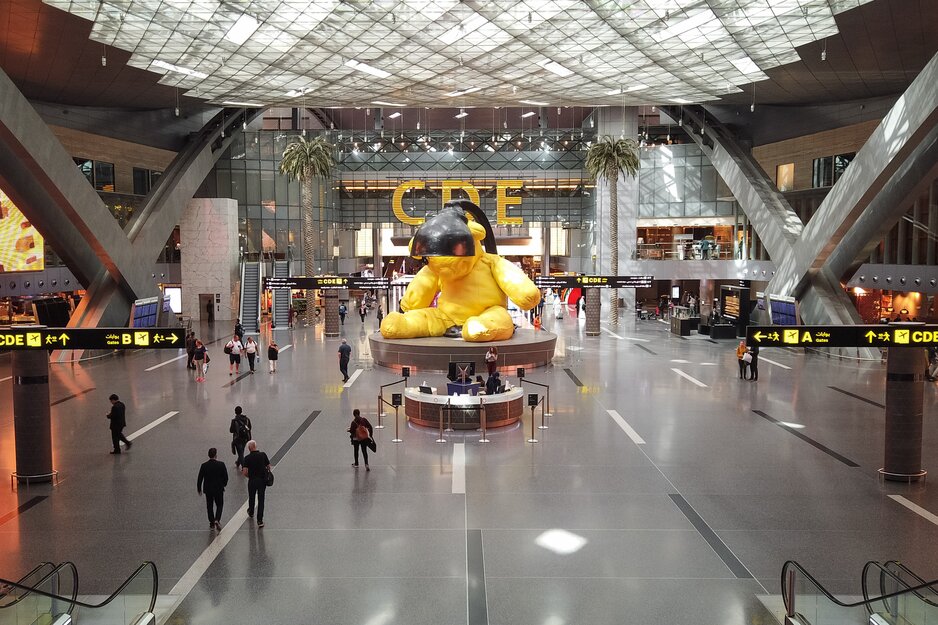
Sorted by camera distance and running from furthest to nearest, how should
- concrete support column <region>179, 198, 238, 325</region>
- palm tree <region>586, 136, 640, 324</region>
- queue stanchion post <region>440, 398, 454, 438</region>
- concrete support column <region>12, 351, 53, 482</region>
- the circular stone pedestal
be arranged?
concrete support column <region>179, 198, 238, 325</region> < palm tree <region>586, 136, 640, 324</region> < the circular stone pedestal < queue stanchion post <region>440, 398, 454, 438</region> < concrete support column <region>12, 351, 53, 482</region>

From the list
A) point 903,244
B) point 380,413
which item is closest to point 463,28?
point 380,413

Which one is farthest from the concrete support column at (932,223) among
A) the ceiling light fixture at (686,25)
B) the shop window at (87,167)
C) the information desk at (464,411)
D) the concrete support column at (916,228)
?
the shop window at (87,167)

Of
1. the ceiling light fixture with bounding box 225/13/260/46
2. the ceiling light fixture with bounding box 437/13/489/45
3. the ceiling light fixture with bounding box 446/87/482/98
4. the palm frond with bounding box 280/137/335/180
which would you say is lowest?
the palm frond with bounding box 280/137/335/180

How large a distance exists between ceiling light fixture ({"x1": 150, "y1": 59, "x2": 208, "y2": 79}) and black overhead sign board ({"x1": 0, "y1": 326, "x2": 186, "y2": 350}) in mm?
21127

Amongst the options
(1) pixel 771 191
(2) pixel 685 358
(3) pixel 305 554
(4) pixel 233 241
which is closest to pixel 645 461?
(3) pixel 305 554

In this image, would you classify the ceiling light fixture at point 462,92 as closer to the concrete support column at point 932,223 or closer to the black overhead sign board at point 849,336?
the concrete support column at point 932,223

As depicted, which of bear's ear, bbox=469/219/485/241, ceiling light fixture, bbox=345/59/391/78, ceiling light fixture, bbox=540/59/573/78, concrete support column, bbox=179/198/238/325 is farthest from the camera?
concrete support column, bbox=179/198/238/325

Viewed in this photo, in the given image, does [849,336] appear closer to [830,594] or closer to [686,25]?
[830,594]

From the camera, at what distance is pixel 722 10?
25031mm

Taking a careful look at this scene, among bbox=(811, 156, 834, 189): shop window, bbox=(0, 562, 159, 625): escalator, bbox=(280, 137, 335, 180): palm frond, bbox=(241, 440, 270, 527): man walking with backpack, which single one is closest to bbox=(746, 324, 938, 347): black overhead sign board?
bbox=(241, 440, 270, 527): man walking with backpack

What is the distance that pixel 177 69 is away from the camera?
3191cm

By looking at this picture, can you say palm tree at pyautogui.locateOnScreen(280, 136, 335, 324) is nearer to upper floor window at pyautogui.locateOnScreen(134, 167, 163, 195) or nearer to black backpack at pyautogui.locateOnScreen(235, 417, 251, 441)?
upper floor window at pyautogui.locateOnScreen(134, 167, 163, 195)

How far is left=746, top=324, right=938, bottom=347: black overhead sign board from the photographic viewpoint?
12297mm

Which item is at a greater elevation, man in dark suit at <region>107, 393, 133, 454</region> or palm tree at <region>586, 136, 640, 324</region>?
palm tree at <region>586, 136, 640, 324</region>
